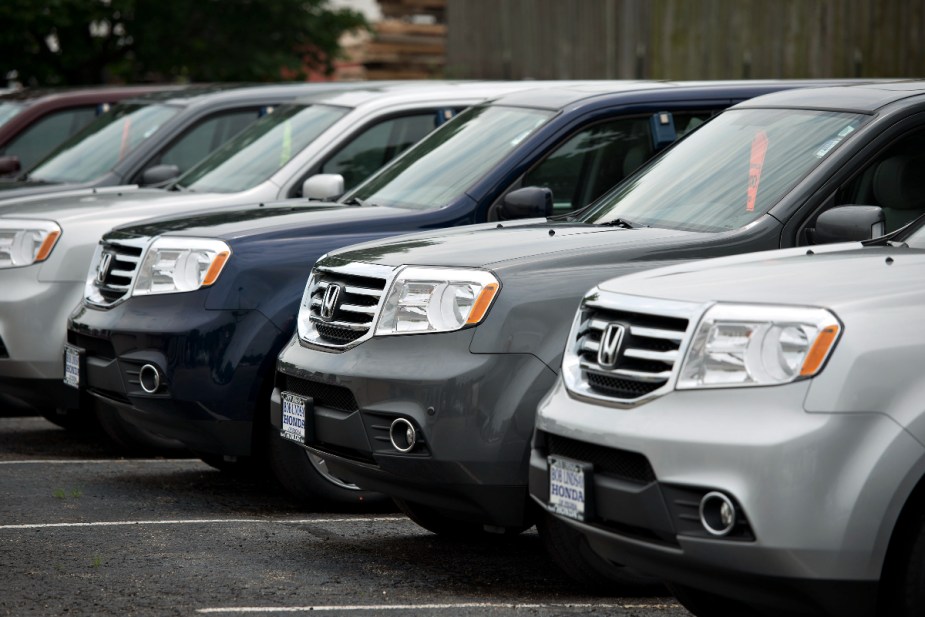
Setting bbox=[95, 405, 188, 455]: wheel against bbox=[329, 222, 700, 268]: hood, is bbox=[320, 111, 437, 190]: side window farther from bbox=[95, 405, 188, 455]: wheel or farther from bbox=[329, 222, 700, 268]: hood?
bbox=[329, 222, 700, 268]: hood

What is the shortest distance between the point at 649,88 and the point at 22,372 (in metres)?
3.78

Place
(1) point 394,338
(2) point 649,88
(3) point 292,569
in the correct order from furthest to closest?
(2) point 649,88 → (3) point 292,569 → (1) point 394,338

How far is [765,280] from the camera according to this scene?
451cm

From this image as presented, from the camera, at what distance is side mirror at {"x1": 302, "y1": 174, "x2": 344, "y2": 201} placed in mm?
8703

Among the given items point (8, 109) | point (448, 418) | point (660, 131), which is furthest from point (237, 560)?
point (8, 109)

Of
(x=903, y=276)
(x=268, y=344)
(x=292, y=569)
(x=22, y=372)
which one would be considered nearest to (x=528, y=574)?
(x=292, y=569)

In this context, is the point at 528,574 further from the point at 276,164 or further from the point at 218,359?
the point at 276,164

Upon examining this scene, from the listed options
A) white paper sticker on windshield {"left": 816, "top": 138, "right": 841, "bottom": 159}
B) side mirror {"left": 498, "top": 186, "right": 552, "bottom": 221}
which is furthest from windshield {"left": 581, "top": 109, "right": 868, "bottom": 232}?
side mirror {"left": 498, "top": 186, "right": 552, "bottom": 221}

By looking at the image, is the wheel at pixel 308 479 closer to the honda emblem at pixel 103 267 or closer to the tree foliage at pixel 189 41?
the honda emblem at pixel 103 267

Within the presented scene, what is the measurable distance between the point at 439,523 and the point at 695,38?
1106 centimetres

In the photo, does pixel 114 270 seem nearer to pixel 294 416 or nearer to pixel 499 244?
pixel 294 416

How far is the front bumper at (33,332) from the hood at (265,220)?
3.31ft

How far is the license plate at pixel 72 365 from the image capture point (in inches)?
311

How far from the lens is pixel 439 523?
6.64m
